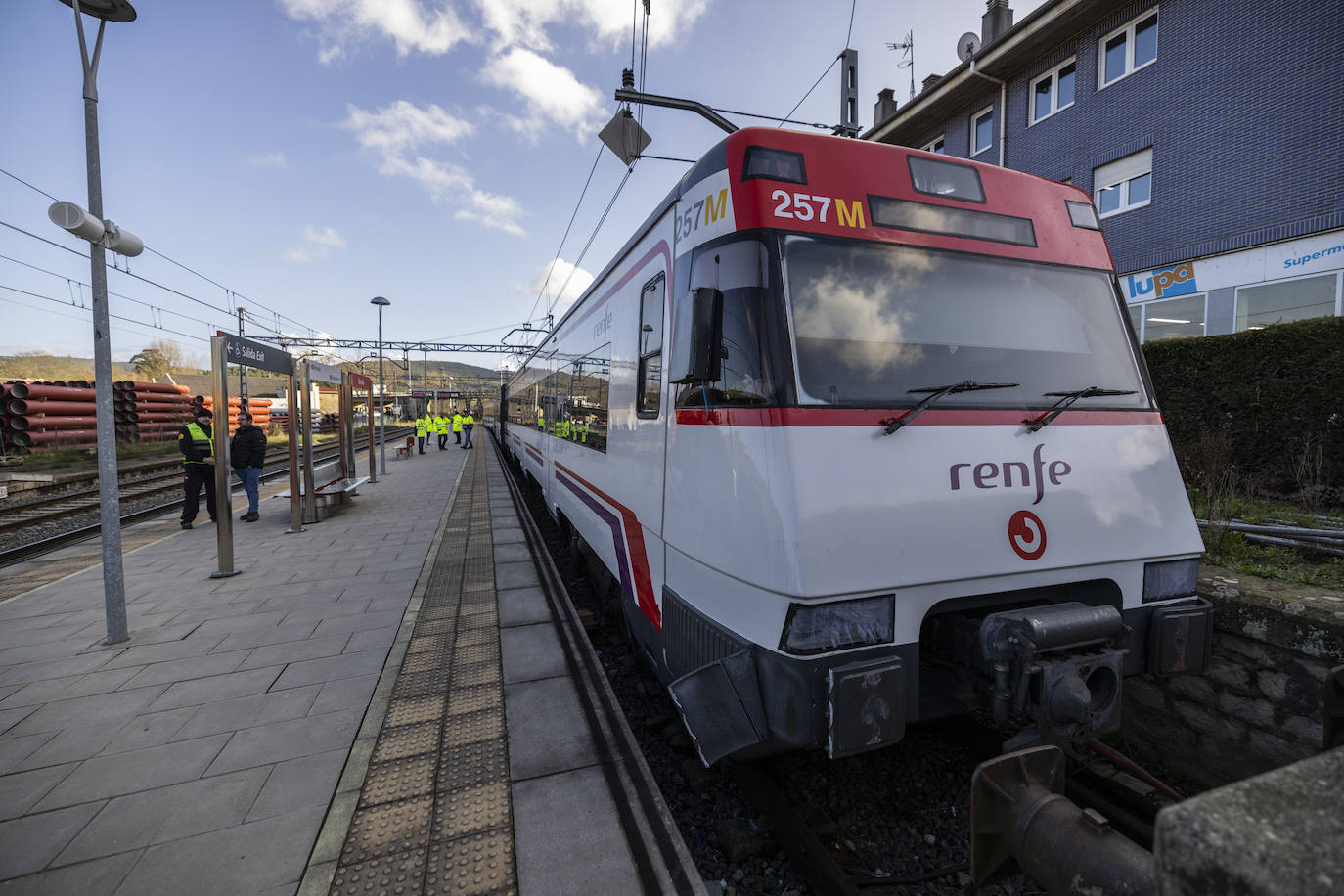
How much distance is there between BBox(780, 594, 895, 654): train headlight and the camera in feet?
6.90

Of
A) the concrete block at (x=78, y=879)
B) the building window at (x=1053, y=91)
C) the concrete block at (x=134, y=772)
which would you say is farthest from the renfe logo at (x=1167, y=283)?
the concrete block at (x=78, y=879)

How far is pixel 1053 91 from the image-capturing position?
14.1 metres

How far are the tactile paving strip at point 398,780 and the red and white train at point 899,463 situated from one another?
1296mm

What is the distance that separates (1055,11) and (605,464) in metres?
16.0

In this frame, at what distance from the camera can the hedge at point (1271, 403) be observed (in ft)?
18.7

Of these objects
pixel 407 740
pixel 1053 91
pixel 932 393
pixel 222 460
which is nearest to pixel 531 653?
pixel 407 740

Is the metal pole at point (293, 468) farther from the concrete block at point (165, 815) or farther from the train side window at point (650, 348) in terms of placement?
the train side window at point (650, 348)

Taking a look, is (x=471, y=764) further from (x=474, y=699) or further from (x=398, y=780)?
(x=474, y=699)

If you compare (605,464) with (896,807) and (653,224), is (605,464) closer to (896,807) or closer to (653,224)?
(653,224)

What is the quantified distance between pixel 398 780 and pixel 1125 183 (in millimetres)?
16794

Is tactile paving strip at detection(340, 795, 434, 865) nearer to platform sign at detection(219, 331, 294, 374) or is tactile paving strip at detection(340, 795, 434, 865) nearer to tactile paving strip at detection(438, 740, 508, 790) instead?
tactile paving strip at detection(438, 740, 508, 790)

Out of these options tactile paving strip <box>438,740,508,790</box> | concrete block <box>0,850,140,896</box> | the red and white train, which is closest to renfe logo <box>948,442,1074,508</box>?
the red and white train

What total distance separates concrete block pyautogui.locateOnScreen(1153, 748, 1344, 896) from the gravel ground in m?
1.78

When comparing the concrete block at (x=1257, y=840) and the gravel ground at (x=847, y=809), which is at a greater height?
the concrete block at (x=1257, y=840)
